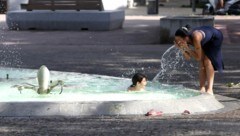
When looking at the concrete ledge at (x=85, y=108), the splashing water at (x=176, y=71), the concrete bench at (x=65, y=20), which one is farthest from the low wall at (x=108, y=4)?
the concrete ledge at (x=85, y=108)

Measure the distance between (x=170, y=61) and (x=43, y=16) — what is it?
1136cm

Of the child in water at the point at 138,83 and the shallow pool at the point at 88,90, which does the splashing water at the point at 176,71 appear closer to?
the shallow pool at the point at 88,90

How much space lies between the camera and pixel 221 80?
12.7 metres

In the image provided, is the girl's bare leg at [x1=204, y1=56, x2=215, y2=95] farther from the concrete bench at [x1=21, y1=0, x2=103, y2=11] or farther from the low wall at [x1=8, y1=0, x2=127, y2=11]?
the low wall at [x1=8, y1=0, x2=127, y2=11]

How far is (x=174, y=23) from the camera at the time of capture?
2036 cm

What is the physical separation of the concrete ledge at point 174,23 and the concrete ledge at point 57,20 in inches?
218

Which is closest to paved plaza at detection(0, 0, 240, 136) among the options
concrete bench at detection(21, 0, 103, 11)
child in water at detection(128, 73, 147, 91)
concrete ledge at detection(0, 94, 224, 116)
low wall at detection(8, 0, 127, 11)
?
concrete ledge at detection(0, 94, 224, 116)

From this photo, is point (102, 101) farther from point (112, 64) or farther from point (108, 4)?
point (108, 4)

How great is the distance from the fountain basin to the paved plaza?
186 mm

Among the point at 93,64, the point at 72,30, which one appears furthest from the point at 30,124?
the point at 72,30

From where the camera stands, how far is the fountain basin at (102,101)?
8656 mm

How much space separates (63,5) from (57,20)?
111cm

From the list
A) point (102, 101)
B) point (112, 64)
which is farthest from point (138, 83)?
point (112, 64)

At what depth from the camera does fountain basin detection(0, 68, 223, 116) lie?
8656 mm
